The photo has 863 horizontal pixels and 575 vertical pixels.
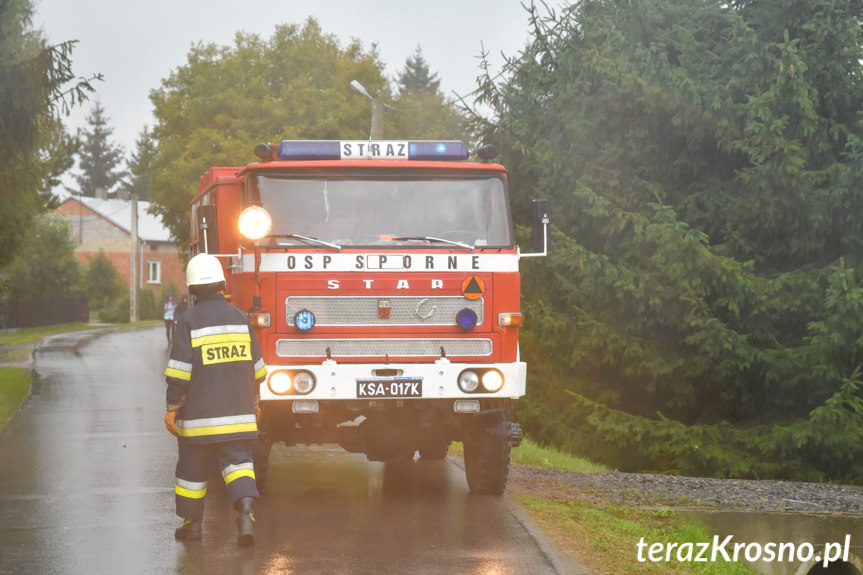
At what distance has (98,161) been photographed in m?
112

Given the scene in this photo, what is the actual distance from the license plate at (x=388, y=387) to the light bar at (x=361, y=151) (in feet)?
6.12

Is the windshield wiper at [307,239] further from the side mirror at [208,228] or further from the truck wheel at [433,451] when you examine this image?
the truck wheel at [433,451]

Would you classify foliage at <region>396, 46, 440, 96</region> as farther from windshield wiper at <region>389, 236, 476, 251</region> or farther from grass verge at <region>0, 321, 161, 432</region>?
windshield wiper at <region>389, 236, 476, 251</region>

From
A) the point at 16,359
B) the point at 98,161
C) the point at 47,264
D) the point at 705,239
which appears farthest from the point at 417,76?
the point at 705,239

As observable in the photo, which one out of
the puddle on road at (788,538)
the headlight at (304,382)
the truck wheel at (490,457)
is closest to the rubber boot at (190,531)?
the headlight at (304,382)

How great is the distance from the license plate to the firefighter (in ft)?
4.93

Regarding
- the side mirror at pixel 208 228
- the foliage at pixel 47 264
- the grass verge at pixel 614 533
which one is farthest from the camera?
the foliage at pixel 47 264

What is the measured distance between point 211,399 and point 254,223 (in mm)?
1957

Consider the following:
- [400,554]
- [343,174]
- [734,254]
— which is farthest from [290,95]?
[400,554]

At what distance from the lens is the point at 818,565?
7.82 m

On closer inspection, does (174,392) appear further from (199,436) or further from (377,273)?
(377,273)

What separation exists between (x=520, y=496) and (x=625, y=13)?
9599 mm

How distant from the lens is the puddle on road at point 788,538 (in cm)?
784

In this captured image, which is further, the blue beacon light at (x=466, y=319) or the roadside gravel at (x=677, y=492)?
the roadside gravel at (x=677, y=492)
